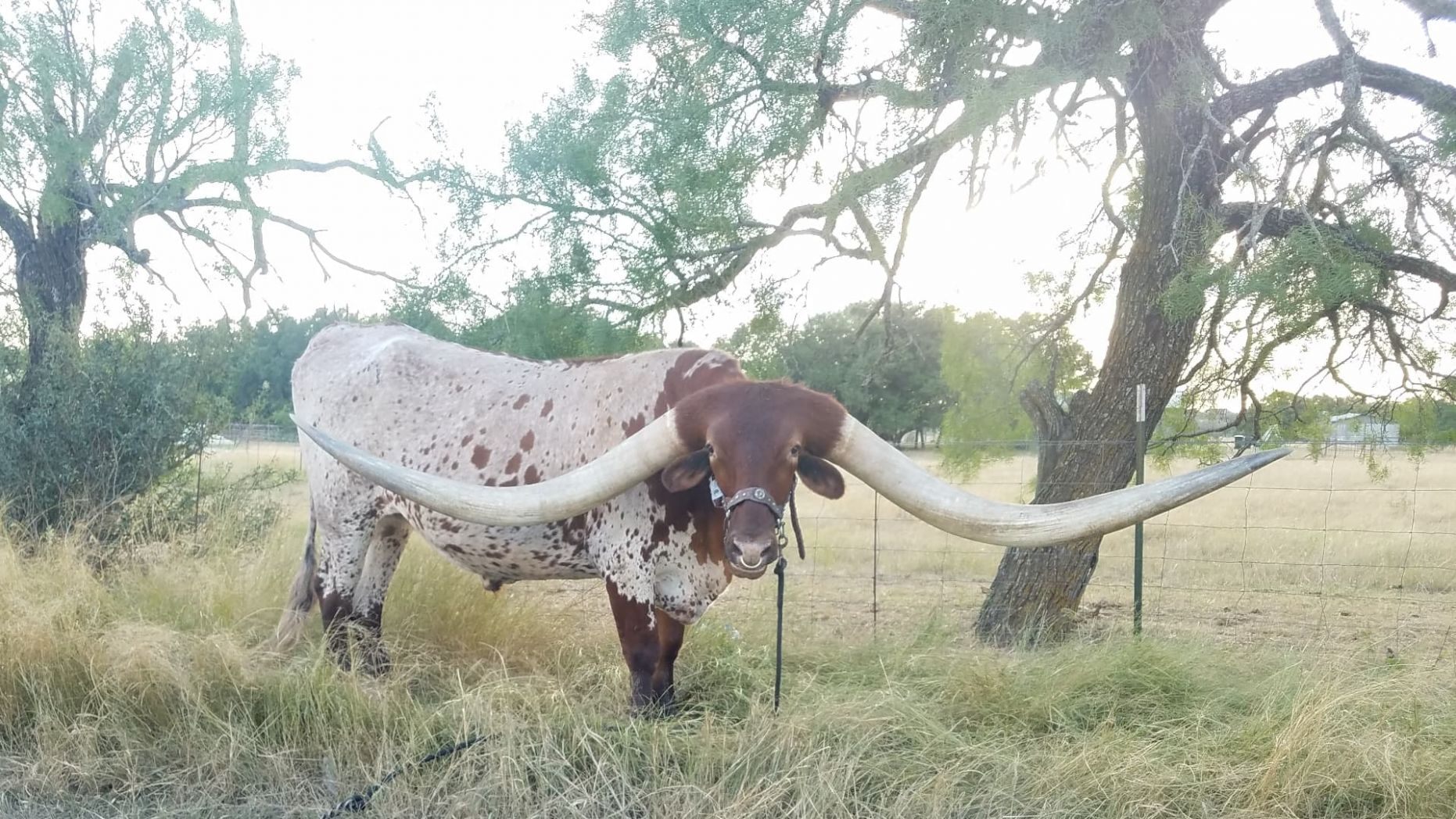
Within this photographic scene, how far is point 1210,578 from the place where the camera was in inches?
348

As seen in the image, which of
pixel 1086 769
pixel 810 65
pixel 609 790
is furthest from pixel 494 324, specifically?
pixel 1086 769

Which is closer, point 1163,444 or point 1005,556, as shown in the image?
point 1005,556

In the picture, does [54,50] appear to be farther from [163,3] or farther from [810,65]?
[810,65]

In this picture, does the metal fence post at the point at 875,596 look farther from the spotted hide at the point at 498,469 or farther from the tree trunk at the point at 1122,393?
the spotted hide at the point at 498,469

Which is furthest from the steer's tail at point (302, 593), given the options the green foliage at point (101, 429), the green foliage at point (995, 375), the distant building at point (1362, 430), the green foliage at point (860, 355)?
the distant building at point (1362, 430)

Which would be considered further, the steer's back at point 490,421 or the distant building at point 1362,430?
the distant building at point 1362,430

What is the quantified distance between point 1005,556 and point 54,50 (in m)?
8.15

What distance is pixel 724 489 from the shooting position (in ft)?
11.0

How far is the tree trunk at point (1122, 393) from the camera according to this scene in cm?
572

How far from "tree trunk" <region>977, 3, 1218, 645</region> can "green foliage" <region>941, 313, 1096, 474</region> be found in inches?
14.9

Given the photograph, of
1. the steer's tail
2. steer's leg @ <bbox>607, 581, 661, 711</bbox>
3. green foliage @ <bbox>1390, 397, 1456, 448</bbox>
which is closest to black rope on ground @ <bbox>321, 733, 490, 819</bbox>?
steer's leg @ <bbox>607, 581, 661, 711</bbox>

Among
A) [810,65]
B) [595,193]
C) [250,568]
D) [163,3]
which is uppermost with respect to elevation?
[163,3]

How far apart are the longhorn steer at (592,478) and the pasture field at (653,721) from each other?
452mm

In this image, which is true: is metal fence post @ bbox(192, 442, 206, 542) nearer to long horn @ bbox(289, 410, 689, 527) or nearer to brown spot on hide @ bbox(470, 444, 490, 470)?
brown spot on hide @ bbox(470, 444, 490, 470)
